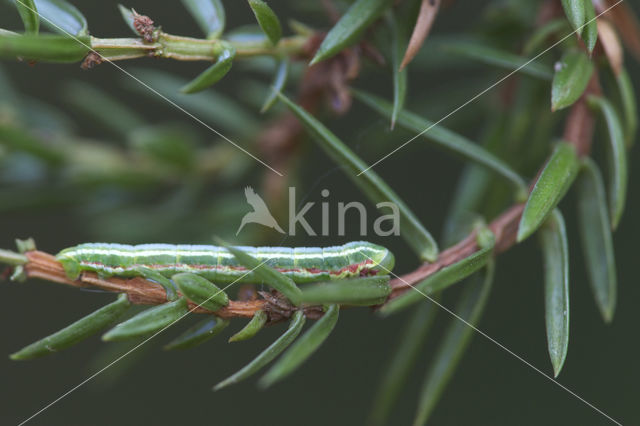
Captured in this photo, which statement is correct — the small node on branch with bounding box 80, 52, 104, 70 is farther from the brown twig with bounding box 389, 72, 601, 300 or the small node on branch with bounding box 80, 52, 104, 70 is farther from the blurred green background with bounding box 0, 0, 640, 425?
the blurred green background with bounding box 0, 0, 640, 425

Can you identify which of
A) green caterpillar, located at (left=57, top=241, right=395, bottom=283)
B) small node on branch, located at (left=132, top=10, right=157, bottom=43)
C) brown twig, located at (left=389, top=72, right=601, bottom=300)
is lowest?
brown twig, located at (left=389, top=72, right=601, bottom=300)

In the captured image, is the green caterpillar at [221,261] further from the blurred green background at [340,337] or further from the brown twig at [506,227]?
the blurred green background at [340,337]

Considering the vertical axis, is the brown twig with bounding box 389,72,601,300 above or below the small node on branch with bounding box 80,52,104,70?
below

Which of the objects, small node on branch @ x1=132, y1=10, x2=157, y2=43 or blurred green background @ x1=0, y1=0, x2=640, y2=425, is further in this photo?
blurred green background @ x1=0, y1=0, x2=640, y2=425

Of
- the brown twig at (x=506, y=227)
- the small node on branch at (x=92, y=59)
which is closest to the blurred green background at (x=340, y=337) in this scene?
the brown twig at (x=506, y=227)

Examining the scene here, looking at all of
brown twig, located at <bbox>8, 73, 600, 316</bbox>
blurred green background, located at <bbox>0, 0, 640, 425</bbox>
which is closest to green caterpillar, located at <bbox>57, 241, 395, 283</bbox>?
brown twig, located at <bbox>8, 73, 600, 316</bbox>

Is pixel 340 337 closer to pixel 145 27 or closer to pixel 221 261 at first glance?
pixel 221 261

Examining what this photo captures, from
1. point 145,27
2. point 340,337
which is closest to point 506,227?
point 145,27
